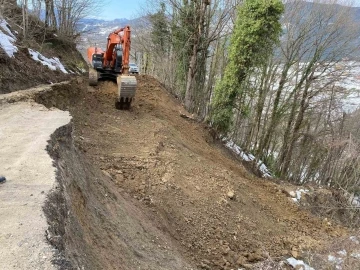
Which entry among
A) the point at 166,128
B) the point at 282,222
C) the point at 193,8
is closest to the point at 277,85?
the point at 193,8

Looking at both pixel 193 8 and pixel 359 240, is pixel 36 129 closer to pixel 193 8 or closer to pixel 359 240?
pixel 359 240

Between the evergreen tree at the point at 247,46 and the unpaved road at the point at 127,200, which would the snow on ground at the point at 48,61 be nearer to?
the unpaved road at the point at 127,200

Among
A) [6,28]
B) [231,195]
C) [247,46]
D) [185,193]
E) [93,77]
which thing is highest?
[247,46]

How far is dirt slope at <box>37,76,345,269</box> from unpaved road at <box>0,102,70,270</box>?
84 centimetres

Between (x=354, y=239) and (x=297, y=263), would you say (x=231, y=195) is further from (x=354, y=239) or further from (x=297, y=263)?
(x=354, y=239)

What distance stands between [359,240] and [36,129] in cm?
717

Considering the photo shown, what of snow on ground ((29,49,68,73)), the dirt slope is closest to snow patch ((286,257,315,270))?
the dirt slope

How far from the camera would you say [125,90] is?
10508 millimetres

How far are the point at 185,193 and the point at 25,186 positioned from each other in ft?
14.0

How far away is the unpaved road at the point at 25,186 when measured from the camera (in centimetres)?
260

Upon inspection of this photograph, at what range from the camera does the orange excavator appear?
10477 millimetres

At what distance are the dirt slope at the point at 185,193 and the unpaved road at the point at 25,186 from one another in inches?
33.2

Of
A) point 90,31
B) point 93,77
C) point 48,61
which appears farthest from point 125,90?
point 90,31

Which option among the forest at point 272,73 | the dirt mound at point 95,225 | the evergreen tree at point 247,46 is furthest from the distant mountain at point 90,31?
the dirt mound at point 95,225
